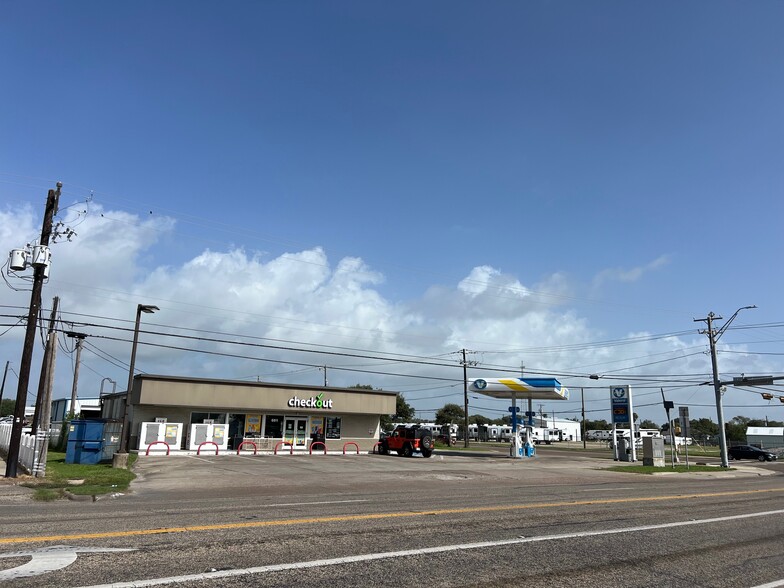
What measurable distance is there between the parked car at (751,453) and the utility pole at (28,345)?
5759 cm

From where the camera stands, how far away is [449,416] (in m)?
130

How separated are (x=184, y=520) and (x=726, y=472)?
32.7 metres

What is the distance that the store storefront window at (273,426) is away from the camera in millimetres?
38812

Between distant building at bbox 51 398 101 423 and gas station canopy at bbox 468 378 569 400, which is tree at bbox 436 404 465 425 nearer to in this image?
distant building at bbox 51 398 101 423

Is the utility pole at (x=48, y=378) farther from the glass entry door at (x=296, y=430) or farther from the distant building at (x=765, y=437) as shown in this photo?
the distant building at (x=765, y=437)

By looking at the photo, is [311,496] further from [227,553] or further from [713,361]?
[713,361]

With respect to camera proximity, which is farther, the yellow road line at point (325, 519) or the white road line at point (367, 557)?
the yellow road line at point (325, 519)

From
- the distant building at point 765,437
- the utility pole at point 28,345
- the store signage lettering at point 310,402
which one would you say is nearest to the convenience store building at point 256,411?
the store signage lettering at point 310,402

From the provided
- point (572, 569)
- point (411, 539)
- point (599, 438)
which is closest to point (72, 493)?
point (411, 539)

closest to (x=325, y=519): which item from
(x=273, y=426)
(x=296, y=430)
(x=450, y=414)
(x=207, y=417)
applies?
(x=207, y=417)

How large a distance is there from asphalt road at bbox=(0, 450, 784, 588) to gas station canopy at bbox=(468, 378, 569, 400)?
82.7ft

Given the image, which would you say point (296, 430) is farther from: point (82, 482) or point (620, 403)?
point (620, 403)

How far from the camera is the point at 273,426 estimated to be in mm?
39125

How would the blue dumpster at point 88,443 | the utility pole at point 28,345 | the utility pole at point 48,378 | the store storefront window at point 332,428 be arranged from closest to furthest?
1. the utility pole at point 28,345
2. the blue dumpster at point 88,443
3. the utility pole at point 48,378
4. the store storefront window at point 332,428
